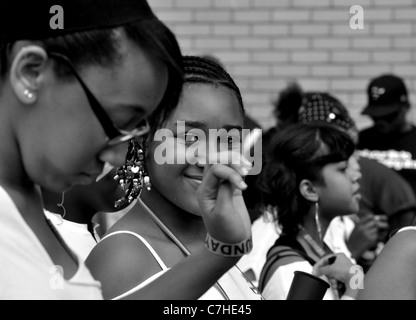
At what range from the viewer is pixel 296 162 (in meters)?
3.54

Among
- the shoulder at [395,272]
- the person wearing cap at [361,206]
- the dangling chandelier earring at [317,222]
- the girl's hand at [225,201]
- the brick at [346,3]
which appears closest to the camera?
the girl's hand at [225,201]

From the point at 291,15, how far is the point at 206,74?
4.57 m

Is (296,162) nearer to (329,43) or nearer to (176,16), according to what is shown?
(329,43)

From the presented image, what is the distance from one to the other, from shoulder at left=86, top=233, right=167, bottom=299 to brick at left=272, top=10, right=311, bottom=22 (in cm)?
489

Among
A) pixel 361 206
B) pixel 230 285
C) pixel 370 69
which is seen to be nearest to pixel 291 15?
pixel 370 69

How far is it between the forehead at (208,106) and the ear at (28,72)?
80 cm

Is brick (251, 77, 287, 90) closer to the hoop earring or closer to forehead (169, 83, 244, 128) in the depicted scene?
the hoop earring

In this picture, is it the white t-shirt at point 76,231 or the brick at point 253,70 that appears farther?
the brick at point 253,70

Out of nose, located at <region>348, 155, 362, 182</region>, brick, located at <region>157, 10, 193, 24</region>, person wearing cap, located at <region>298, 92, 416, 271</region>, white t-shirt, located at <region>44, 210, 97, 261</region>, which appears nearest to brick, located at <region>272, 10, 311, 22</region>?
brick, located at <region>157, 10, 193, 24</region>

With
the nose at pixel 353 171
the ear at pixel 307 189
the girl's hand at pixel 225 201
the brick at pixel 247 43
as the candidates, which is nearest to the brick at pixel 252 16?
the brick at pixel 247 43

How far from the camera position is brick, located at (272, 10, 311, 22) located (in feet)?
21.9

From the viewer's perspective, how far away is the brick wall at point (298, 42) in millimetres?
6641

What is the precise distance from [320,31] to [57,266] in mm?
5452

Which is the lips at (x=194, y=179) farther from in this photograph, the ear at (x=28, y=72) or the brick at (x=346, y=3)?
the brick at (x=346, y=3)
